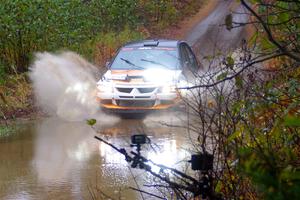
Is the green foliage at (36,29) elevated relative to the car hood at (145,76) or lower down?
elevated

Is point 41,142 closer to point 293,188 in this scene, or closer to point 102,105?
point 102,105

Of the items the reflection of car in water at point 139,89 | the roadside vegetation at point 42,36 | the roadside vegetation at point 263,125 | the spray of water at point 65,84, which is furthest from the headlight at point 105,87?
the roadside vegetation at point 263,125

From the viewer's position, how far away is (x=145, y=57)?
15.1 meters

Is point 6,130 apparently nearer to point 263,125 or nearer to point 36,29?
point 36,29

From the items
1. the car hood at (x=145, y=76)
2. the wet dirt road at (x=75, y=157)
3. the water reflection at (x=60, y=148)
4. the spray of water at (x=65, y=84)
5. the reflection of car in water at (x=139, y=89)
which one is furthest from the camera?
the spray of water at (x=65, y=84)

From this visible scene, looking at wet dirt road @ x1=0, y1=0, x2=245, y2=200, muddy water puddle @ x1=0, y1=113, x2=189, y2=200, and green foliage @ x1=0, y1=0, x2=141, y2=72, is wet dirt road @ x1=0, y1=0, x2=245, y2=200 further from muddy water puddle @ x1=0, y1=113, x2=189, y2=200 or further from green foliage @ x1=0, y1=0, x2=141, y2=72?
green foliage @ x1=0, y1=0, x2=141, y2=72

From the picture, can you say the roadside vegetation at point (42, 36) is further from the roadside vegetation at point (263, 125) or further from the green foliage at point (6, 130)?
the roadside vegetation at point (263, 125)

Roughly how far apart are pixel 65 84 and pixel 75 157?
6.24 metres

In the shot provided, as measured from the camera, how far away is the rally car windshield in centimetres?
1500

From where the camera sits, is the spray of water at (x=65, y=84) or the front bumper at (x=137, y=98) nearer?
the front bumper at (x=137, y=98)

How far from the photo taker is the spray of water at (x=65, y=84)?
15.2 m

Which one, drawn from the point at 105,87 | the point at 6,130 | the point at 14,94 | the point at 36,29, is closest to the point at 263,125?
the point at 6,130

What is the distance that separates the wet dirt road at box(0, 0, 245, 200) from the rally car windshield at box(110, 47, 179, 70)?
1.39 metres

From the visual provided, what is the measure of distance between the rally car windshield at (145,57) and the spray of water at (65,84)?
3.61 feet
